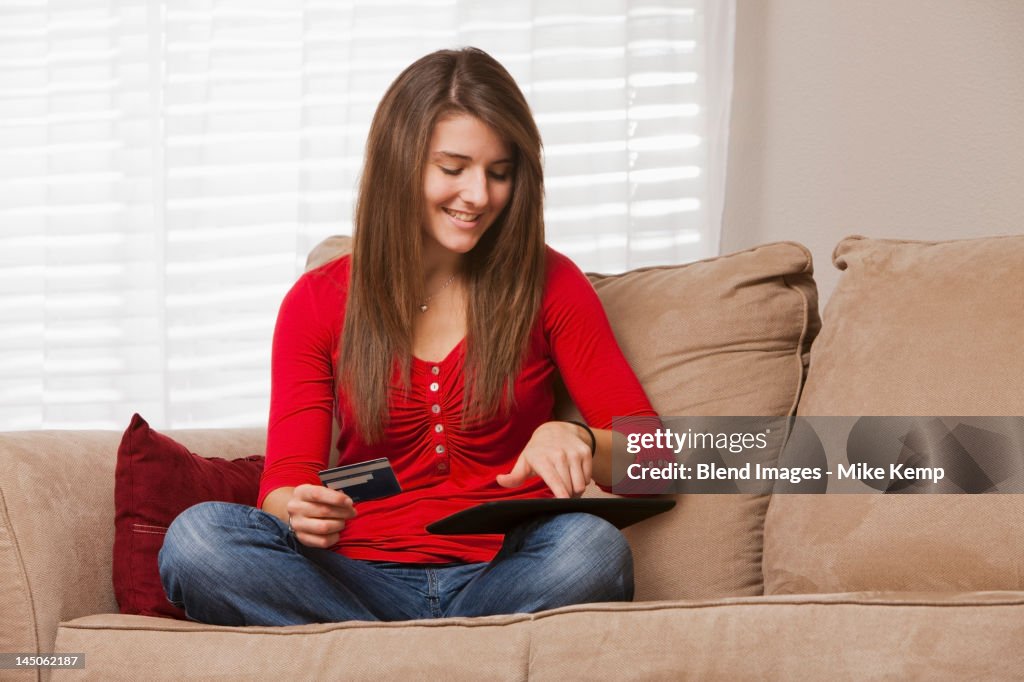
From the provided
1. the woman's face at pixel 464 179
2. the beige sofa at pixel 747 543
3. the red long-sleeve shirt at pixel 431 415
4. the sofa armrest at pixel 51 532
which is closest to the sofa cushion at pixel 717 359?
the beige sofa at pixel 747 543

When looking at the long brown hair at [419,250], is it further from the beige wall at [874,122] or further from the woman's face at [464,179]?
the beige wall at [874,122]

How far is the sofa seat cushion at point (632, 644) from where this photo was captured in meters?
1.08

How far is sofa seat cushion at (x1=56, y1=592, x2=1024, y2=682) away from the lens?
1.08 m

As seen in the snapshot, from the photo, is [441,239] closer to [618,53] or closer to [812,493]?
[812,493]

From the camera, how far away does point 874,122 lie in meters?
2.38

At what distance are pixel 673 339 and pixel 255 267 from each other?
1.26 metres

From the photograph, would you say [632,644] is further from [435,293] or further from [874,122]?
[874,122]

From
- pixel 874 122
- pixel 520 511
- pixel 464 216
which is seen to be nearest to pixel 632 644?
pixel 520 511

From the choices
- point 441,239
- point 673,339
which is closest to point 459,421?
point 441,239

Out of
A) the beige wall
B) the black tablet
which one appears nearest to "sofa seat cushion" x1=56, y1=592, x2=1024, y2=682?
the black tablet

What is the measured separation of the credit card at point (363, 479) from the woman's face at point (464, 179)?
0.45 meters

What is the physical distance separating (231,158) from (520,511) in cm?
162

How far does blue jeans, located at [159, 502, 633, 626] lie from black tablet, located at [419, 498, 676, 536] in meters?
0.03

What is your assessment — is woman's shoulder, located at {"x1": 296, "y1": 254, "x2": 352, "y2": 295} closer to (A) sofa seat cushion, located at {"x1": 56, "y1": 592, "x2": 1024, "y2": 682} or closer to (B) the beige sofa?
(B) the beige sofa
